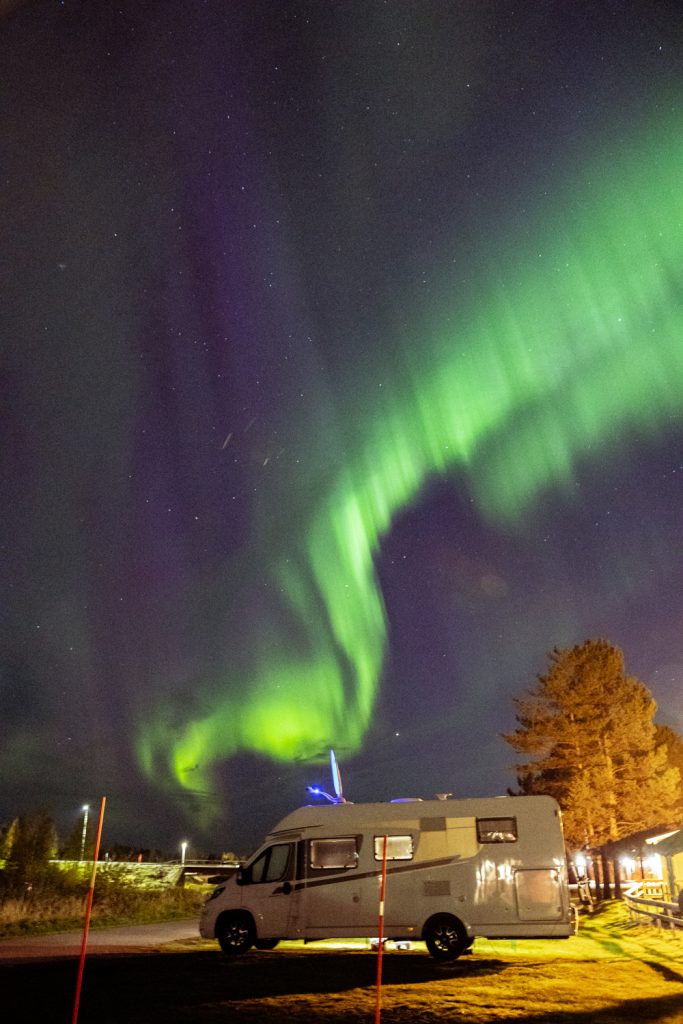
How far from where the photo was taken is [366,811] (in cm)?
1662

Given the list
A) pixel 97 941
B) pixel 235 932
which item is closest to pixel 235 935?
pixel 235 932

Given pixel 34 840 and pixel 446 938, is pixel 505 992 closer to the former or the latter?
pixel 446 938

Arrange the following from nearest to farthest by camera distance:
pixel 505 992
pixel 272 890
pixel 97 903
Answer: pixel 505 992 < pixel 272 890 < pixel 97 903

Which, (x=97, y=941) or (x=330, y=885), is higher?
(x=330, y=885)

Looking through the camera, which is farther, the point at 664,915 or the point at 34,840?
the point at 34,840

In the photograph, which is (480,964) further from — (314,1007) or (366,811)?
(314,1007)

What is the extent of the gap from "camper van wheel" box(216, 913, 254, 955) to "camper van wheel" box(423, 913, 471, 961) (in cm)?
372

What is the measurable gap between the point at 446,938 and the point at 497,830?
223cm

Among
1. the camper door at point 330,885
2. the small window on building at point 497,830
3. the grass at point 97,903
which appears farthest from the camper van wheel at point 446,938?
the grass at point 97,903

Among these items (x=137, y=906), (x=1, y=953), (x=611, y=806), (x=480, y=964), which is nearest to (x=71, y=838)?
(x=137, y=906)

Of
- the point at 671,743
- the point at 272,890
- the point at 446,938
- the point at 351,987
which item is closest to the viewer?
the point at 351,987

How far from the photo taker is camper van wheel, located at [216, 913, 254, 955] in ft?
52.5

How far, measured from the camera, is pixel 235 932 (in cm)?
1616

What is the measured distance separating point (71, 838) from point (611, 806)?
1845 inches
